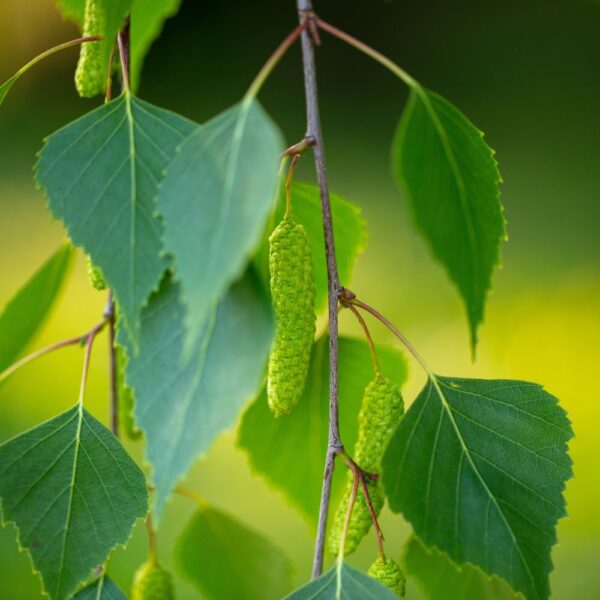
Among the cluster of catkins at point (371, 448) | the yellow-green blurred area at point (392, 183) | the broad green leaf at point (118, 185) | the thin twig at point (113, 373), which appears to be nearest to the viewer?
the broad green leaf at point (118, 185)

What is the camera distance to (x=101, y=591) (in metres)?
0.71

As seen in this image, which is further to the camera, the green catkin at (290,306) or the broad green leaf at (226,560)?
the broad green leaf at (226,560)

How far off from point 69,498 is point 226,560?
1.19 ft

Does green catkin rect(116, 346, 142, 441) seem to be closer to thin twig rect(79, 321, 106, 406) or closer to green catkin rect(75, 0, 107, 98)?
thin twig rect(79, 321, 106, 406)

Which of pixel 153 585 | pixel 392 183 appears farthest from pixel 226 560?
pixel 392 183

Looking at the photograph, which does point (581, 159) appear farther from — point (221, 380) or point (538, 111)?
point (221, 380)

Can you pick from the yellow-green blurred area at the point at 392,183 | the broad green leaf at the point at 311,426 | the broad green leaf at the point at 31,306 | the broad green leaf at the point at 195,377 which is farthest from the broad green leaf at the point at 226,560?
the yellow-green blurred area at the point at 392,183

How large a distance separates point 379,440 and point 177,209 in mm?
272

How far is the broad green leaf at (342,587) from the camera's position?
1.99ft

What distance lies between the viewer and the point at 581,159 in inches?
130

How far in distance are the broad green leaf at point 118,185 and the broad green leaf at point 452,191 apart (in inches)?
8.7

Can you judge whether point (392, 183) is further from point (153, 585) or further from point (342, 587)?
point (342, 587)

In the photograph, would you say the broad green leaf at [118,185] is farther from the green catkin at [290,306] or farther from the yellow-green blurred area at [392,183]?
the yellow-green blurred area at [392,183]

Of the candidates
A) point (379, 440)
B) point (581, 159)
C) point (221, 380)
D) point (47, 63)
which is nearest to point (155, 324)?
point (221, 380)
